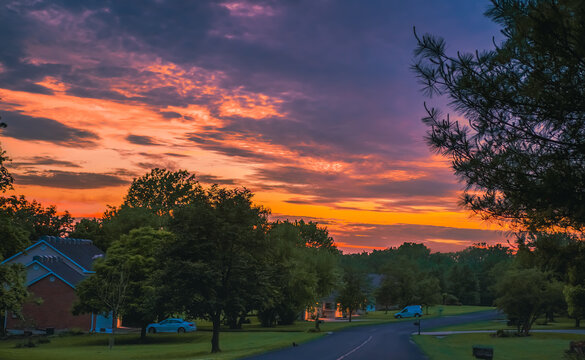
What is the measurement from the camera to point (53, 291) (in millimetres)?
54250

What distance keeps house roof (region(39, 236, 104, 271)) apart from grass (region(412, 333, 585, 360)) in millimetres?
40135

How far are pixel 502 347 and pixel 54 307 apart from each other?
43365mm

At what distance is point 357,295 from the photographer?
3063 inches

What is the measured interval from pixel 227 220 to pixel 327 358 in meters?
11.6

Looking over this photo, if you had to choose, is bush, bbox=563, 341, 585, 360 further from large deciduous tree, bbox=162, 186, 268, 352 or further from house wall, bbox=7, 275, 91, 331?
house wall, bbox=7, 275, 91, 331

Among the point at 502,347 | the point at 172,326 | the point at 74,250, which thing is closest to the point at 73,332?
the point at 172,326

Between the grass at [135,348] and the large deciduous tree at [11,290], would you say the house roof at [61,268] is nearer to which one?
the grass at [135,348]

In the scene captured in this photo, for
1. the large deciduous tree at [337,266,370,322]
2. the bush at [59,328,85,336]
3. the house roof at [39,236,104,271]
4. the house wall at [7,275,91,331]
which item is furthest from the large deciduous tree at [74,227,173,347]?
the large deciduous tree at [337,266,370,322]

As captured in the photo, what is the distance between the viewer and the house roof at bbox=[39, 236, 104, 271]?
6241 cm

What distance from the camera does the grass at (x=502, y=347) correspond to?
34.2m

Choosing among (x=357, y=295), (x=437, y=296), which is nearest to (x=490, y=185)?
(x=357, y=295)

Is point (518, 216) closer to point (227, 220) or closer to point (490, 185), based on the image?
point (490, 185)

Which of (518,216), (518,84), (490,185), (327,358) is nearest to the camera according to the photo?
(518,84)

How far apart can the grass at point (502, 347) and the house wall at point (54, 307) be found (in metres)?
34.9
